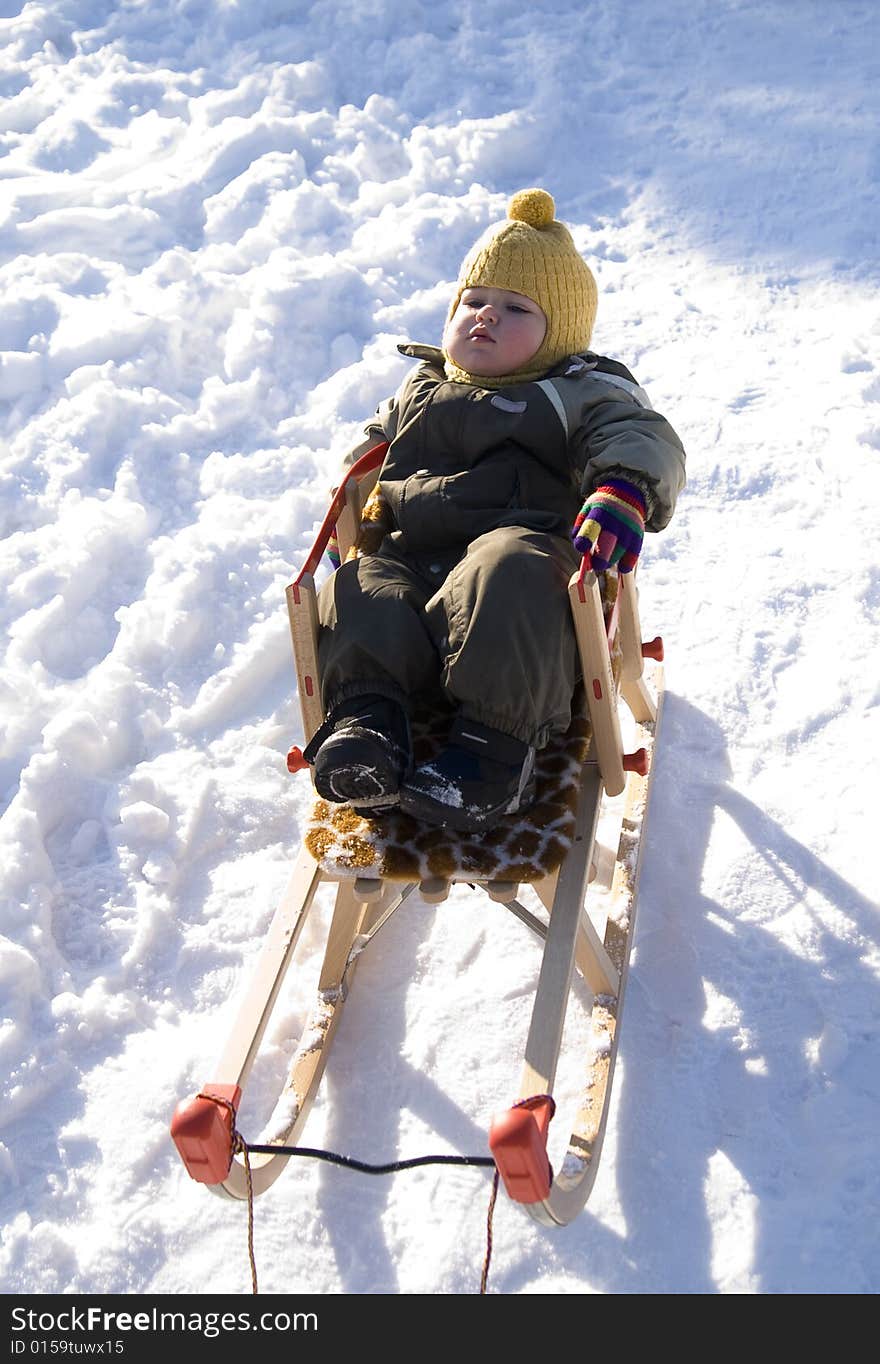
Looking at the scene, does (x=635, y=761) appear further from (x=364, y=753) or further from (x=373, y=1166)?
(x=373, y=1166)

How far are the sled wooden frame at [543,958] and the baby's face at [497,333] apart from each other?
0.28 m

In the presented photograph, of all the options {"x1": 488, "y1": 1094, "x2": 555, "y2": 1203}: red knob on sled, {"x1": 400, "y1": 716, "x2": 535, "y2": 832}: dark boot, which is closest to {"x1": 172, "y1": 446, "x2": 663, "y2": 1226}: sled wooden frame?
{"x1": 488, "y1": 1094, "x2": 555, "y2": 1203}: red knob on sled

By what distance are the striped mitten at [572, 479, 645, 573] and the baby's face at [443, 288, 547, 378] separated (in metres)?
0.44

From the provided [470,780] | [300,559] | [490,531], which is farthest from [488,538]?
[300,559]

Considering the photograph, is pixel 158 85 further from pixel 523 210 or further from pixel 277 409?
pixel 523 210

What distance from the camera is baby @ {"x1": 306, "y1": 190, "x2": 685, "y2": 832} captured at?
6.82 feet

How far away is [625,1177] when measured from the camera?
87.1 inches

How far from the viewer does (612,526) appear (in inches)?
86.1

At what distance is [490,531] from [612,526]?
254 millimetres

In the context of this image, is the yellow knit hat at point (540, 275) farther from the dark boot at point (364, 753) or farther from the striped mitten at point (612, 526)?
the dark boot at point (364, 753)

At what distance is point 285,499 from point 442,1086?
71.9 inches

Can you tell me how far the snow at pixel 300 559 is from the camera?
223 centimetres
